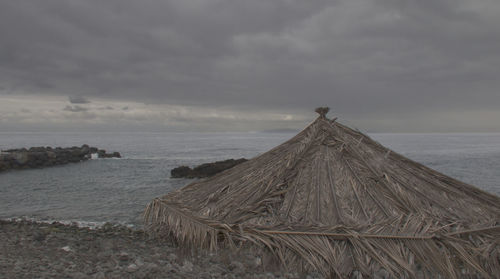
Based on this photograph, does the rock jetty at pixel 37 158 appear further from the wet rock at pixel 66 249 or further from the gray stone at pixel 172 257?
the gray stone at pixel 172 257

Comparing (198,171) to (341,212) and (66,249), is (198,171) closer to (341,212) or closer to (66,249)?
(66,249)

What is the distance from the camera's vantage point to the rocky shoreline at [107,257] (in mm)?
4383

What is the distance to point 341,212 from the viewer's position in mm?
4297

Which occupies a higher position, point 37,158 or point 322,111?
point 322,111

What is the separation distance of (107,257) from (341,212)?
504cm

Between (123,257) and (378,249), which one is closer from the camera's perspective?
(378,249)

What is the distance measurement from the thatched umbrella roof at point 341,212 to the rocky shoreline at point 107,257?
0.34 metres

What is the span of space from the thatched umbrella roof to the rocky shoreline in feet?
1.10

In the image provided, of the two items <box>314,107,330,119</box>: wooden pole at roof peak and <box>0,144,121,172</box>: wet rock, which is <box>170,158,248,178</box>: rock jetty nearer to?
<box>0,144,121,172</box>: wet rock

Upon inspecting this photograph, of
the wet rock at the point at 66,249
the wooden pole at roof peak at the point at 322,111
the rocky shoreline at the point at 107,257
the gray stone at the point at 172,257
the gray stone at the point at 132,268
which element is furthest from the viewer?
the wet rock at the point at 66,249

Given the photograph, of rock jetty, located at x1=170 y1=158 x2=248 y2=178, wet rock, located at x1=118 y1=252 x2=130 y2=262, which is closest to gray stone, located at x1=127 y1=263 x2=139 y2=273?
wet rock, located at x1=118 y1=252 x2=130 y2=262

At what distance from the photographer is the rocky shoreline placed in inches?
173

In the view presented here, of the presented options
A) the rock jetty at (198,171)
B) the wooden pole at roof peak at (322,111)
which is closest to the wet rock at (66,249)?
the wooden pole at roof peak at (322,111)

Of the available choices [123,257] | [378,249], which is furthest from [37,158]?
[378,249]
